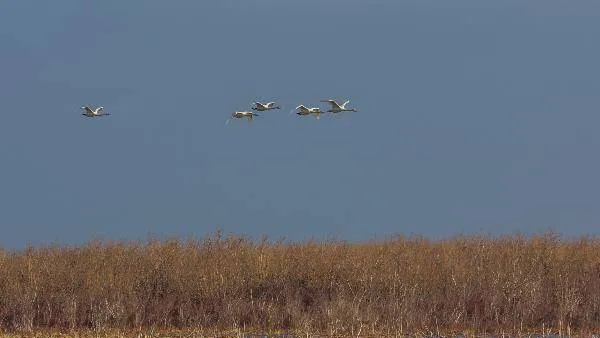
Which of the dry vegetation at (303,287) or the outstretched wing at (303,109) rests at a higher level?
the outstretched wing at (303,109)

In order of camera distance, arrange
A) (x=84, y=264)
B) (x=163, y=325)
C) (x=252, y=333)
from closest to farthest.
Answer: (x=252, y=333) < (x=163, y=325) < (x=84, y=264)

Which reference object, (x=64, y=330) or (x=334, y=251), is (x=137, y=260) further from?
(x=334, y=251)

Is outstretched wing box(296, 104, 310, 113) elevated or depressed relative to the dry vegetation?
elevated

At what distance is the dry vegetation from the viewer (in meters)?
17.7

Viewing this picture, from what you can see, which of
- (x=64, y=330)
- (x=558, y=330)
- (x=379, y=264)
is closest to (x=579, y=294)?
(x=558, y=330)

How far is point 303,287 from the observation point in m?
19.4

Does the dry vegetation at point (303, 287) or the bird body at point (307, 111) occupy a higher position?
the bird body at point (307, 111)

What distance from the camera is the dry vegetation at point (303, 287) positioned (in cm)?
1769

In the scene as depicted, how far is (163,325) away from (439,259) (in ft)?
21.0

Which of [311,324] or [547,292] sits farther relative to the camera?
[547,292]

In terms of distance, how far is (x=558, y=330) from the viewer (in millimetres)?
16859

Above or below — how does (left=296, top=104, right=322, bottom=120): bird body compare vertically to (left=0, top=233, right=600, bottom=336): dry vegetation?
above

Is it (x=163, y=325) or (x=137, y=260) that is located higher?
(x=137, y=260)

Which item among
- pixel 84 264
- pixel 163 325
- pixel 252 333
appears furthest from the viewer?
pixel 84 264
